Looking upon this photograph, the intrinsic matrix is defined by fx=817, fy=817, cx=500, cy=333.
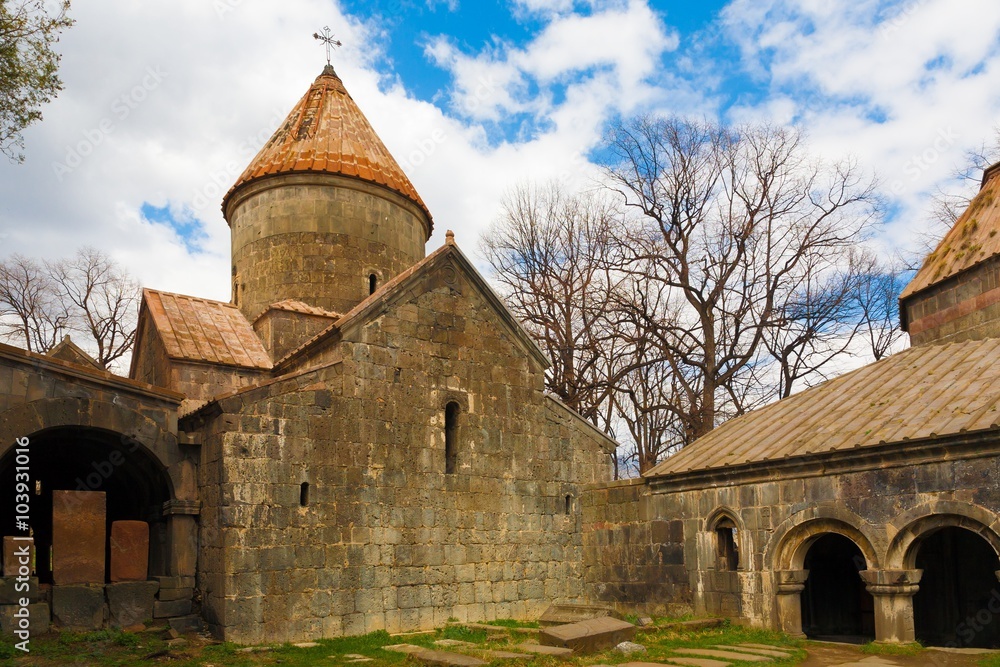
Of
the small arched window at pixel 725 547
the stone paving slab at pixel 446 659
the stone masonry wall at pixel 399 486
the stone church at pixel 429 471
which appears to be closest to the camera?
the stone paving slab at pixel 446 659

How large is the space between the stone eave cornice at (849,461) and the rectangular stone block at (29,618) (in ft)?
25.9

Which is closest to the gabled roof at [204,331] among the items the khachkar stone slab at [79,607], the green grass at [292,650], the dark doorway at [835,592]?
the khachkar stone slab at [79,607]

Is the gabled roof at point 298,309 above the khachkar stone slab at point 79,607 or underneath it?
above

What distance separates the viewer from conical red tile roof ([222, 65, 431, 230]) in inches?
574

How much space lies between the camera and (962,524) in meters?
8.53

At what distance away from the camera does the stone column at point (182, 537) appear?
9984 mm

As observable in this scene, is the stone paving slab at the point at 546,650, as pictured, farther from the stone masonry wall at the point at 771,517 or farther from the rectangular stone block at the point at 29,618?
the rectangular stone block at the point at 29,618

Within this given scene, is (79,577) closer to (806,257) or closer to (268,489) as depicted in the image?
(268,489)

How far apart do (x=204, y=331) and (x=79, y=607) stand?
5110 millimetres

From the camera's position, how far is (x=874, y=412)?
1003cm

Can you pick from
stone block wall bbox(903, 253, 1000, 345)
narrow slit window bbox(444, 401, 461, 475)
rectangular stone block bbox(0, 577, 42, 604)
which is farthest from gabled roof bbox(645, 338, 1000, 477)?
rectangular stone block bbox(0, 577, 42, 604)

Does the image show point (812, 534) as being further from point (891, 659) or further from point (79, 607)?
point (79, 607)

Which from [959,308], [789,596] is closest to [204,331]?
[789,596]

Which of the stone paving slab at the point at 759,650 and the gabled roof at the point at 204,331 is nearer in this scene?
the stone paving slab at the point at 759,650
